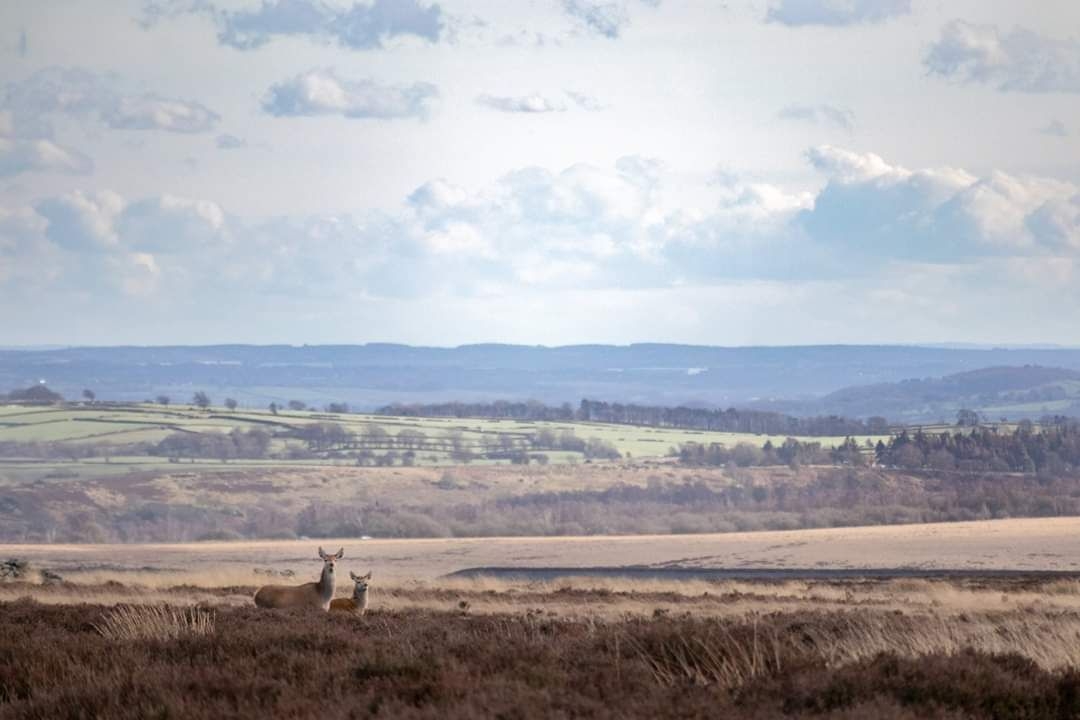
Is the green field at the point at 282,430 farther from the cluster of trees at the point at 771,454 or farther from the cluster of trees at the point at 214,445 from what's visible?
the cluster of trees at the point at 771,454

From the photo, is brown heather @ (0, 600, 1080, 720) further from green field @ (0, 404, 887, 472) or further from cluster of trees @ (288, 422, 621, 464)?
cluster of trees @ (288, 422, 621, 464)

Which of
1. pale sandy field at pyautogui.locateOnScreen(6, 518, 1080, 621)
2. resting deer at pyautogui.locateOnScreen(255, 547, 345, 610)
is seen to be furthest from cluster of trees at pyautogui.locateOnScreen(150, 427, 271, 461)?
resting deer at pyautogui.locateOnScreen(255, 547, 345, 610)

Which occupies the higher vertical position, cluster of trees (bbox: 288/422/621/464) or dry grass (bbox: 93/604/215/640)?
dry grass (bbox: 93/604/215/640)

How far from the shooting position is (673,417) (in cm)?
14612

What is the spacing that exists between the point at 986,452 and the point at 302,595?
9250cm

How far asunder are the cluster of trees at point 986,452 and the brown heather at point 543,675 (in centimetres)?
→ 9356

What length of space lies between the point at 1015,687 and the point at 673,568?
44571 millimetres

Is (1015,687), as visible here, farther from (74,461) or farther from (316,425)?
(316,425)

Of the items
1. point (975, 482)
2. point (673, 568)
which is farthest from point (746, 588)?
point (975, 482)

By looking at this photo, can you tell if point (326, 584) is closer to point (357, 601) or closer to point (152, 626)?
point (357, 601)

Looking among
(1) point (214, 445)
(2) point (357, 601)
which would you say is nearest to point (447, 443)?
(1) point (214, 445)

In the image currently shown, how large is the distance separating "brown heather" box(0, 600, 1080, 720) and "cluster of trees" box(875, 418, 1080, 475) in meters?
93.6

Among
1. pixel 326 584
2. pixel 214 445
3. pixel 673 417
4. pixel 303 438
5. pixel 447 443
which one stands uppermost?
pixel 326 584

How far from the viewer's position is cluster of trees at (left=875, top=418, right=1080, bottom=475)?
105m
